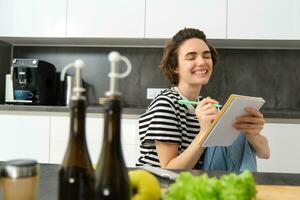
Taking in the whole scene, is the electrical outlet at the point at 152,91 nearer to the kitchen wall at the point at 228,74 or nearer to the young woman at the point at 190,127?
the kitchen wall at the point at 228,74

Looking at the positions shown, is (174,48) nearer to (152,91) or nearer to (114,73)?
(114,73)

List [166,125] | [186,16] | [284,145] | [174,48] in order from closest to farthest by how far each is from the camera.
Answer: [166,125], [174,48], [284,145], [186,16]

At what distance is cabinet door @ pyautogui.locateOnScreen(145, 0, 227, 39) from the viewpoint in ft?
7.95

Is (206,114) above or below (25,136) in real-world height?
above

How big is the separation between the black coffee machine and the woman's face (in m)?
1.40

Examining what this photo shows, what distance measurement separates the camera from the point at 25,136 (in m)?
2.32

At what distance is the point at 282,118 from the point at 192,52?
103cm

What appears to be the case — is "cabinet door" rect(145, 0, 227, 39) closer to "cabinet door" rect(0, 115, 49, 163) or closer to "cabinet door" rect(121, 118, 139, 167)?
"cabinet door" rect(121, 118, 139, 167)

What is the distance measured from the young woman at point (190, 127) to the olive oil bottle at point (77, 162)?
682 millimetres

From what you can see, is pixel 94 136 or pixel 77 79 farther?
pixel 94 136

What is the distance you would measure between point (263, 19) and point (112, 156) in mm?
2191

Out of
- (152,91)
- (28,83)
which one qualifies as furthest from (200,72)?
(28,83)

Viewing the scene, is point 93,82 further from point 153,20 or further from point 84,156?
point 84,156

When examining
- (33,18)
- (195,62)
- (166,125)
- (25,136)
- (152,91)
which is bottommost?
(25,136)
